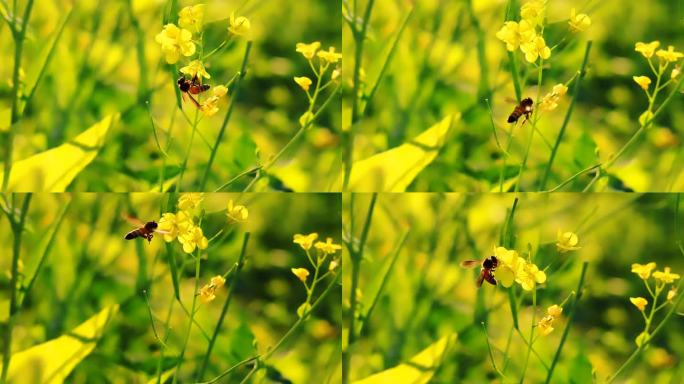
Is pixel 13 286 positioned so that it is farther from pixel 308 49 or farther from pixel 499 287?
pixel 499 287

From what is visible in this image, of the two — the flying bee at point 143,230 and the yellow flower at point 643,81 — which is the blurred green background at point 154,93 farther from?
the yellow flower at point 643,81

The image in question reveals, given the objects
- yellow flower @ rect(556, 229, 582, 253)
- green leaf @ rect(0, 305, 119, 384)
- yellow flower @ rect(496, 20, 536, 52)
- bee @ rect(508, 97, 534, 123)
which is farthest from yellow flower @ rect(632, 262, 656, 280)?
green leaf @ rect(0, 305, 119, 384)

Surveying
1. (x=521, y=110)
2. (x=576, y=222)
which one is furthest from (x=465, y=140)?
(x=576, y=222)

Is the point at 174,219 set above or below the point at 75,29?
below

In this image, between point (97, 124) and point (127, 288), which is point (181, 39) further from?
point (127, 288)

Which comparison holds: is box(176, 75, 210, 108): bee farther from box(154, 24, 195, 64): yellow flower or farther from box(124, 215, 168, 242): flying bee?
box(124, 215, 168, 242): flying bee
